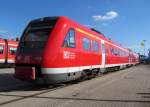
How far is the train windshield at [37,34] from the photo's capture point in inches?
498

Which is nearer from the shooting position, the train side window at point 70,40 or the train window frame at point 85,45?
the train side window at point 70,40

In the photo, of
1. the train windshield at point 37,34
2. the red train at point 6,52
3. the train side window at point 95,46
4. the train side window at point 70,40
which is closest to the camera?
the train windshield at point 37,34

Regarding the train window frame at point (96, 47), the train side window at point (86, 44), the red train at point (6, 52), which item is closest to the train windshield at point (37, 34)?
the train side window at point (86, 44)

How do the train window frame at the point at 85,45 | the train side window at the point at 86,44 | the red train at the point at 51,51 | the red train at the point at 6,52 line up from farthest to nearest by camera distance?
the red train at the point at 6,52
the train side window at the point at 86,44
the train window frame at the point at 85,45
the red train at the point at 51,51

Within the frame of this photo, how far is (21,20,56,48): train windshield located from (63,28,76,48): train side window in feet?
2.98

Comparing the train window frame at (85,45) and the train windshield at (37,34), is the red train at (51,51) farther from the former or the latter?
the train window frame at (85,45)

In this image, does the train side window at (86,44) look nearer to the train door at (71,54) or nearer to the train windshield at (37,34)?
the train door at (71,54)

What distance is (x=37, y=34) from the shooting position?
42.8 ft

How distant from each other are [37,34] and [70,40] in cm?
163

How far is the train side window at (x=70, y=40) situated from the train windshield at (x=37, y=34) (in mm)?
Result: 909

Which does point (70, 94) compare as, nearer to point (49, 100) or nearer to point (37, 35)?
point (49, 100)

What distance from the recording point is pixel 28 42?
13109 millimetres

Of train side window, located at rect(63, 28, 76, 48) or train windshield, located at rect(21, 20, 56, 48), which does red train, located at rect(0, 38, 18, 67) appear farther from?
train side window, located at rect(63, 28, 76, 48)

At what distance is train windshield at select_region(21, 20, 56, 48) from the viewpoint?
12.7 metres
